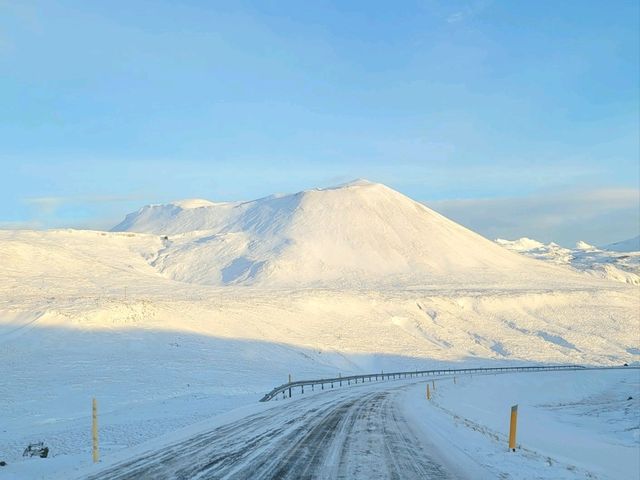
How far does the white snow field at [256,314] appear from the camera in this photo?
2383 cm

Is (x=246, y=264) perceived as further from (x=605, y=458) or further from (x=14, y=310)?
(x=605, y=458)

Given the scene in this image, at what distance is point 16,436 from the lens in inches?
684

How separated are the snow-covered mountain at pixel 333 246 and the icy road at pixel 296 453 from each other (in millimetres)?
89309

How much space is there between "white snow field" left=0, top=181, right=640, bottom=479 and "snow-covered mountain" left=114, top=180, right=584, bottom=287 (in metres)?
0.65

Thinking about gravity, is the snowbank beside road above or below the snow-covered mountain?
below

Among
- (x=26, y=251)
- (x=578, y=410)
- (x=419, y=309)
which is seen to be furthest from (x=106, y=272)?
(x=578, y=410)

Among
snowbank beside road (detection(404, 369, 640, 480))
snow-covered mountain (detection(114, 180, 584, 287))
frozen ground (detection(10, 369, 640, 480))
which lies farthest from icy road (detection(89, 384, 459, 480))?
snow-covered mountain (detection(114, 180, 584, 287))

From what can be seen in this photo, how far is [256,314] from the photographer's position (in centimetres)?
6188

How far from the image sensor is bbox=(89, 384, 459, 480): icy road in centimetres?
984

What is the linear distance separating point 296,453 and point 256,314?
50.7 metres

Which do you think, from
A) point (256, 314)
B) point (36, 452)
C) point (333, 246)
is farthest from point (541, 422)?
point (333, 246)

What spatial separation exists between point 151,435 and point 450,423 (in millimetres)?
8783

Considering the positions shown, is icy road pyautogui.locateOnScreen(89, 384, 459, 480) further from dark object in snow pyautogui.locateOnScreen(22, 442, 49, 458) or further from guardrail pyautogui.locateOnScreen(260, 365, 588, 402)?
guardrail pyautogui.locateOnScreen(260, 365, 588, 402)

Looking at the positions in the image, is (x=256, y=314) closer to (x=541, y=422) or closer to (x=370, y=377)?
(x=370, y=377)
